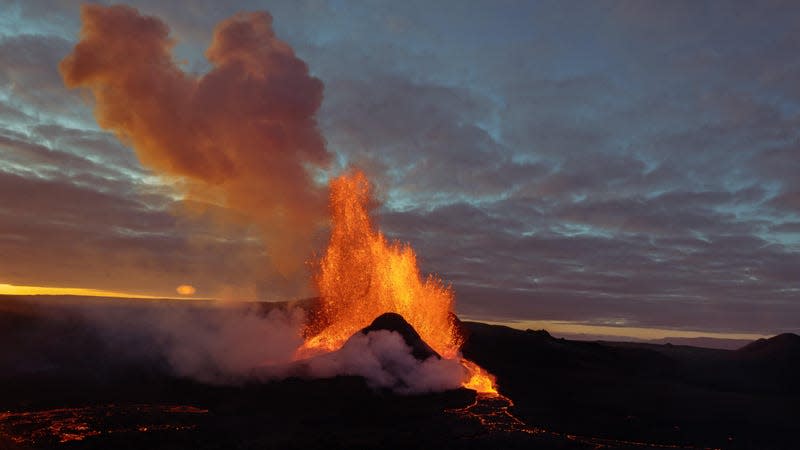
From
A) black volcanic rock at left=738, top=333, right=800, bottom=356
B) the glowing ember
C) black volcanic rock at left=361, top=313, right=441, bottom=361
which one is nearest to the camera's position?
the glowing ember

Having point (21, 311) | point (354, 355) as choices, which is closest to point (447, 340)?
point (354, 355)

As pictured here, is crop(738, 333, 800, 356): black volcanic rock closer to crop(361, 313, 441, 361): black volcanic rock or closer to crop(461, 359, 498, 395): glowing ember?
crop(461, 359, 498, 395): glowing ember

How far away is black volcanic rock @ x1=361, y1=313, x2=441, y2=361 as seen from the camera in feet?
183

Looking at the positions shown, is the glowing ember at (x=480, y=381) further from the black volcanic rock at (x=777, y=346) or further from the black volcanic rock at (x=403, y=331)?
the black volcanic rock at (x=777, y=346)

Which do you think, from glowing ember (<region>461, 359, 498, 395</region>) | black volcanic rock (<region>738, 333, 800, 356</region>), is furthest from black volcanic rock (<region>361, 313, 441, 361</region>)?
black volcanic rock (<region>738, 333, 800, 356</region>)

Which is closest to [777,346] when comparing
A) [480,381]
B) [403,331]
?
[480,381]

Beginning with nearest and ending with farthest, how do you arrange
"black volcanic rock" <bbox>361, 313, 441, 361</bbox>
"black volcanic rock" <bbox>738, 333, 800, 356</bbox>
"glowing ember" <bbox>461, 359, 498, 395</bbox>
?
"glowing ember" <bbox>461, 359, 498, 395</bbox>, "black volcanic rock" <bbox>361, 313, 441, 361</bbox>, "black volcanic rock" <bbox>738, 333, 800, 356</bbox>

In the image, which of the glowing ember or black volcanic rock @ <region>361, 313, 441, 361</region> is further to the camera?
black volcanic rock @ <region>361, 313, 441, 361</region>

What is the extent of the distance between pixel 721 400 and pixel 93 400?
59.0 meters

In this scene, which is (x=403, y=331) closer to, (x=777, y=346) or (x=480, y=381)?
(x=480, y=381)

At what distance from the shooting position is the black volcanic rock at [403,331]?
183ft

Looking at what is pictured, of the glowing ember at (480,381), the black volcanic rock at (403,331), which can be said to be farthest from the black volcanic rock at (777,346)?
the black volcanic rock at (403,331)

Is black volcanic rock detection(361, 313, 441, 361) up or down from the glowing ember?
up

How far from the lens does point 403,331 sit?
5691 centimetres
